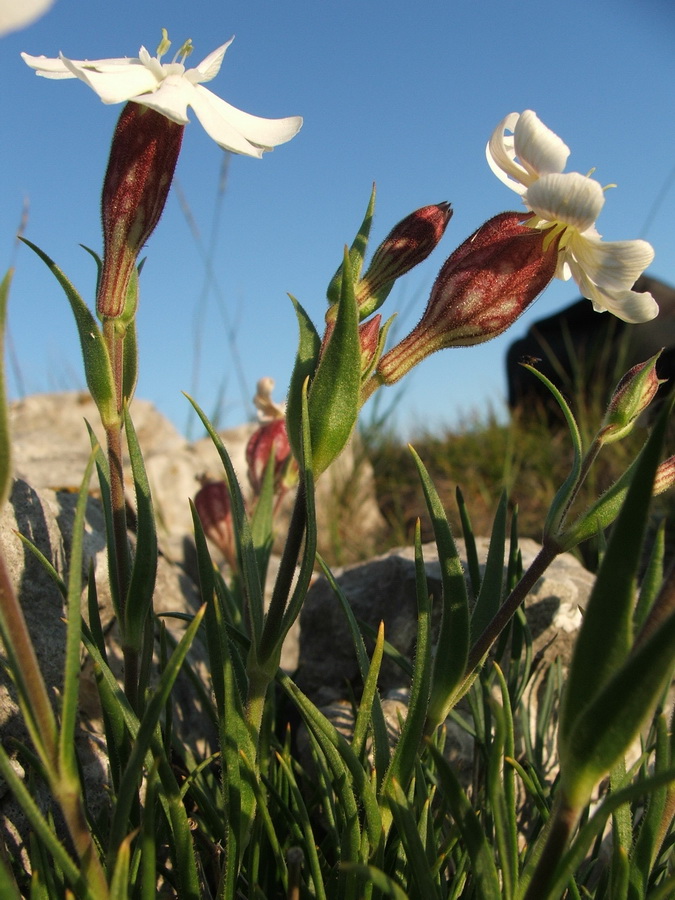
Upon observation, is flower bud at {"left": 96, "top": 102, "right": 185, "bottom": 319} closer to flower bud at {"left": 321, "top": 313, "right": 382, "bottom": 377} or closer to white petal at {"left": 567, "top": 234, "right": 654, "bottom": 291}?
flower bud at {"left": 321, "top": 313, "right": 382, "bottom": 377}

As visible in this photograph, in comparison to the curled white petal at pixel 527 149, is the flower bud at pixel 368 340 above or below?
below

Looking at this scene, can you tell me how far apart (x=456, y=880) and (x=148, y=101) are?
0.81m

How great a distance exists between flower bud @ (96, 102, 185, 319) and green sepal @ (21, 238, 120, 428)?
0.8 inches

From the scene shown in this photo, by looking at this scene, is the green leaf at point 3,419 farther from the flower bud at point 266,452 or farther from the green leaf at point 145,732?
the flower bud at point 266,452

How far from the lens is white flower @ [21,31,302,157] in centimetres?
73

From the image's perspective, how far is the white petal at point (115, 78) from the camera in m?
0.72

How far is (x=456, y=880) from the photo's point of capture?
2.60ft

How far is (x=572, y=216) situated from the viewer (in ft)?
2.54

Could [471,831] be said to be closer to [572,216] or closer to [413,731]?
[413,731]

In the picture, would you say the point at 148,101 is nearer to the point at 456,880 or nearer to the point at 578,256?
the point at 578,256

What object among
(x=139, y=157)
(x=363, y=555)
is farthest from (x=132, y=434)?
(x=363, y=555)

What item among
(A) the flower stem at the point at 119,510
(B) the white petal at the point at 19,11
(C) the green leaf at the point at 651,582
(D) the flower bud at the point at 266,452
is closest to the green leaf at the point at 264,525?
(D) the flower bud at the point at 266,452

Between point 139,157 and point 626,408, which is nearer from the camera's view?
point 139,157

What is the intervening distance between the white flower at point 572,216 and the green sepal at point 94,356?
479 millimetres
